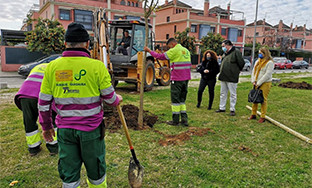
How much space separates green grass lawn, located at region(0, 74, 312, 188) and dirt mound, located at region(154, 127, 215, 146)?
0.41ft

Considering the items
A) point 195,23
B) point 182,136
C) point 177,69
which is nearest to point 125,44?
point 177,69

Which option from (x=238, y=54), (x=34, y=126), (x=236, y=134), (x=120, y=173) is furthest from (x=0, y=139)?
(x=238, y=54)

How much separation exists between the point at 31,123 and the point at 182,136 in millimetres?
2809

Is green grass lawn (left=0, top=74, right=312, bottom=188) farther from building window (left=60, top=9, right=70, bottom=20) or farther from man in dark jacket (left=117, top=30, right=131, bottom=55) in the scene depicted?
building window (left=60, top=9, right=70, bottom=20)

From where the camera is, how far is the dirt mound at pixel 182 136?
15.0ft

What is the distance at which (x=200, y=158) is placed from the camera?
3953 mm

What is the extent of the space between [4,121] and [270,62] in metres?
6.65

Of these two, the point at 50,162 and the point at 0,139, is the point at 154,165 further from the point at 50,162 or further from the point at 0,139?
the point at 0,139

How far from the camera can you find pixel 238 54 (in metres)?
6.48

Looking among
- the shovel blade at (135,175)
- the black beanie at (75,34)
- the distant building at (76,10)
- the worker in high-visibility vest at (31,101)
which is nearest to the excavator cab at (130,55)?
the worker in high-visibility vest at (31,101)

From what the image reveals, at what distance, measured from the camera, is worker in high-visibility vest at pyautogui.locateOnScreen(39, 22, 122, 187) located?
224 centimetres

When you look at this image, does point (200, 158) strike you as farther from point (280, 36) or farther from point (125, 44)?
point (280, 36)

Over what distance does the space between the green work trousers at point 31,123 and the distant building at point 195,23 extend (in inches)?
1358

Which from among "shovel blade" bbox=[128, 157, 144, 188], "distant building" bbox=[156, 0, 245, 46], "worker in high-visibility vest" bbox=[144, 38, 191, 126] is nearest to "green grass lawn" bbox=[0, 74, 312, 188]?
"shovel blade" bbox=[128, 157, 144, 188]
